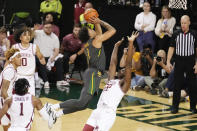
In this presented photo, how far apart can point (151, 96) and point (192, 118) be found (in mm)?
2386

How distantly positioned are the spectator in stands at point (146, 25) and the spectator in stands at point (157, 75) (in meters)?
1.51

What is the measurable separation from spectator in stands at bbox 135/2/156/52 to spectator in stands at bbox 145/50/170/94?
4.94 ft

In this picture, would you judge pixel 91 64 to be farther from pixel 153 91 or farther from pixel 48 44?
pixel 48 44

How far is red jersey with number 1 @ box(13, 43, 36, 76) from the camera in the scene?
9062mm

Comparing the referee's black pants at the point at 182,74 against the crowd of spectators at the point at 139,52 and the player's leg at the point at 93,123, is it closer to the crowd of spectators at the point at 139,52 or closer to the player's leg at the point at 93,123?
the crowd of spectators at the point at 139,52

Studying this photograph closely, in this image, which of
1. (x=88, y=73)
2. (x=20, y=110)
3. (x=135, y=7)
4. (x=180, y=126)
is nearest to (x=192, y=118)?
(x=180, y=126)

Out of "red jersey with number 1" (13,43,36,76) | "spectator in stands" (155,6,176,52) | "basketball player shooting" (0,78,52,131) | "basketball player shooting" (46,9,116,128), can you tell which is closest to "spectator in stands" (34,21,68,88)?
"spectator in stands" (155,6,176,52)

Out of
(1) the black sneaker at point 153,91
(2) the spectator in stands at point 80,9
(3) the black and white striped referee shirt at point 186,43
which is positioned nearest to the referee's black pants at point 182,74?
(3) the black and white striped referee shirt at point 186,43

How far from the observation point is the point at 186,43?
10586 mm

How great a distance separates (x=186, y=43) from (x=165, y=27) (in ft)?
12.4

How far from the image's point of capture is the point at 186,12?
15.2 m

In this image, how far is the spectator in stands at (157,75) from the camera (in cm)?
1260

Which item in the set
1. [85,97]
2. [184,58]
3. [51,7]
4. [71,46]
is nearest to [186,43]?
[184,58]

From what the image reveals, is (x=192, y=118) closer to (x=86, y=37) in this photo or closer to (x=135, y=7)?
(x=86, y=37)
